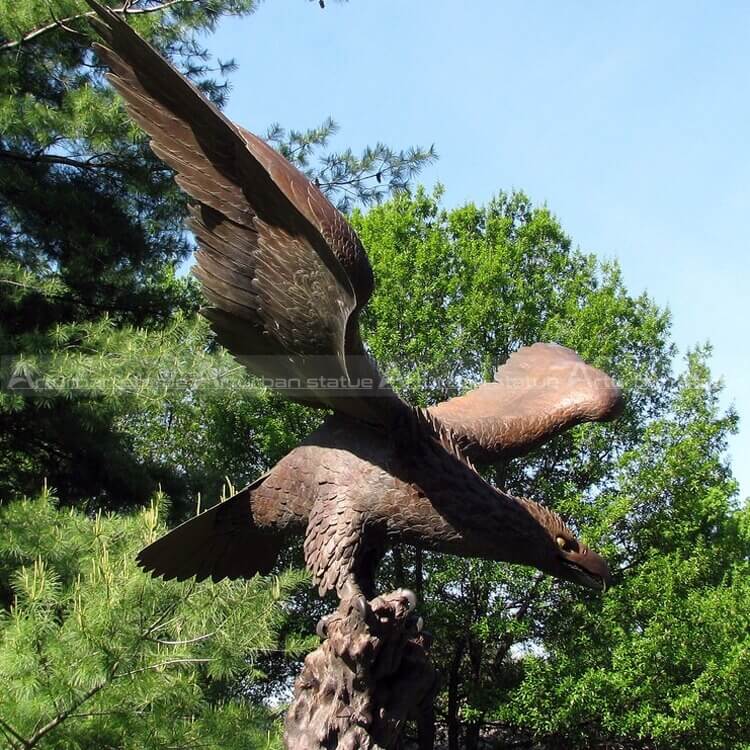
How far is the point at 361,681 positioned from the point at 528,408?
133 centimetres

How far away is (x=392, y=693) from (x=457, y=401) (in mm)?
1276

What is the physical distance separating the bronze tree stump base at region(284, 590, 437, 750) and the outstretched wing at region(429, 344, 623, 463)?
30.8 inches

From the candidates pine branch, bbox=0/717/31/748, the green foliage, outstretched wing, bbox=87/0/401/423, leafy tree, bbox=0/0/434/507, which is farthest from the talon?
leafy tree, bbox=0/0/434/507

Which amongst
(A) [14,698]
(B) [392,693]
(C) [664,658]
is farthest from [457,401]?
(C) [664,658]

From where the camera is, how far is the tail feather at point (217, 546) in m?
3.00

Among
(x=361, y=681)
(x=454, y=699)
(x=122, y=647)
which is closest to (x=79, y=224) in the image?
(x=122, y=647)

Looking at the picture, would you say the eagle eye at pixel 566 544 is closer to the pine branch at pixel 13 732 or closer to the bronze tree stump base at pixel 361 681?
the bronze tree stump base at pixel 361 681

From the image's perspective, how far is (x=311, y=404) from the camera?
9.85ft

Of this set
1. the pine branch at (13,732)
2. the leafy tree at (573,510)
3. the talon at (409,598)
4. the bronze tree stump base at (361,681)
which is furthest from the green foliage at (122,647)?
the leafy tree at (573,510)

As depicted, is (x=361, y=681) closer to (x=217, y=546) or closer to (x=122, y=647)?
(x=217, y=546)

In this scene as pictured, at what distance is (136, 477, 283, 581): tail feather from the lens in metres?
3.00

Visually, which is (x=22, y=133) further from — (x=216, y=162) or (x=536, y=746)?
(x=536, y=746)

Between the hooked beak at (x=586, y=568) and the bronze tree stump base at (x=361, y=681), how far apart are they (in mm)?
608

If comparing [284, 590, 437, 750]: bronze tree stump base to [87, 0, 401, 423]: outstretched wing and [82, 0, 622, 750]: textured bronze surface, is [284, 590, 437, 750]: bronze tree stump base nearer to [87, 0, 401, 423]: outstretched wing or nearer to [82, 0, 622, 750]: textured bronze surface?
[82, 0, 622, 750]: textured bronze surface
